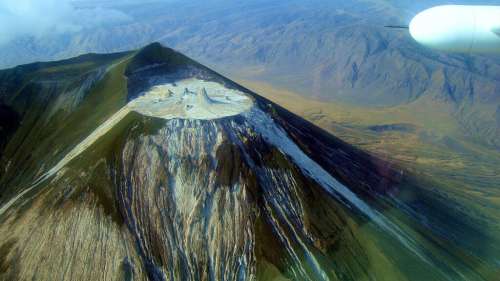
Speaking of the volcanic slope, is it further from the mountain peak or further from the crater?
the mountain peak

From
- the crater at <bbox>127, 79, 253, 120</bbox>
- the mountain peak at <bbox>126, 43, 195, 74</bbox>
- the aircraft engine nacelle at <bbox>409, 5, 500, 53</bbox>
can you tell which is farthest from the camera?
the mountain peak at <bbox>126, 43, 195, 74</bbox>

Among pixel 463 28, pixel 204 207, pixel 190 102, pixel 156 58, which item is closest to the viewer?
pixel 463 28

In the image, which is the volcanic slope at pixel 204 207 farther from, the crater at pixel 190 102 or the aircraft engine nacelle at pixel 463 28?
the aircraft engine nacelle at pixel 463 28

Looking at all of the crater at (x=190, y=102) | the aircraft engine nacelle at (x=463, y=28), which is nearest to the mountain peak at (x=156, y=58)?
the crater at (x=190, y=102)

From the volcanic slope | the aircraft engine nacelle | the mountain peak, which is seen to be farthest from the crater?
the aircraft engine nacelle

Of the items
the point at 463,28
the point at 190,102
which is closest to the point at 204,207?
the point at 190,102

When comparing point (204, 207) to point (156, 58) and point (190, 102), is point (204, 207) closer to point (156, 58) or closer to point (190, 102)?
point (190, 102)

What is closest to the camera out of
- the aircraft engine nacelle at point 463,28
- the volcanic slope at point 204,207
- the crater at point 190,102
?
the aircraft engine nacelle at point 463,28

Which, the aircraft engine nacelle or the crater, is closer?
the aircraft engine nacelle
